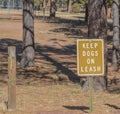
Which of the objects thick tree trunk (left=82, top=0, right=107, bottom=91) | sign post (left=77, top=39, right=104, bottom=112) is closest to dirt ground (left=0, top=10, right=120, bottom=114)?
thick tree trunk (left=82, top=0, right=107, bottom=91)

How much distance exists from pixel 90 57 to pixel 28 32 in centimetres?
933

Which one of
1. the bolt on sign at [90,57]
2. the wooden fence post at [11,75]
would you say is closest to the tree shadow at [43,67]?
the wooden fence post at [11,75]

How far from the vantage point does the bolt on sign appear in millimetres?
8641

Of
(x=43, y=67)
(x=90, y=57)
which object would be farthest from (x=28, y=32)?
(x=90, y=57)

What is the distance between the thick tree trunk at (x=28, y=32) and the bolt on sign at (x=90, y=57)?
923cm

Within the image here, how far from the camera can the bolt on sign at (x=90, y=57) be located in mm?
8641

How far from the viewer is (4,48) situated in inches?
982

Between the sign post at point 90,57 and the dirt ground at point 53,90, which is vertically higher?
the sign post at point 90,57

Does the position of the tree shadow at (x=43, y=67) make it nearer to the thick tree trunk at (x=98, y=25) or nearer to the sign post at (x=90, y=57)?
the thick tree trunk at (x=98, y=25)

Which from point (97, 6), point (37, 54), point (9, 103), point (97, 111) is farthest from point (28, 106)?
point (37, 54)

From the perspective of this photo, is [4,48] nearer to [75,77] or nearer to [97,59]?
[75,77]

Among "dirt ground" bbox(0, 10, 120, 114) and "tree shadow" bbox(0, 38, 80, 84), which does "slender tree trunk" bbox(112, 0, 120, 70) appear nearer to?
"dirt ground" bbox(0, 10, 120, 114)

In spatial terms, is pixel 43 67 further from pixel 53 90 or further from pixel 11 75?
pixel 11 75

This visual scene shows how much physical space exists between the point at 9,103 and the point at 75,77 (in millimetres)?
6567
